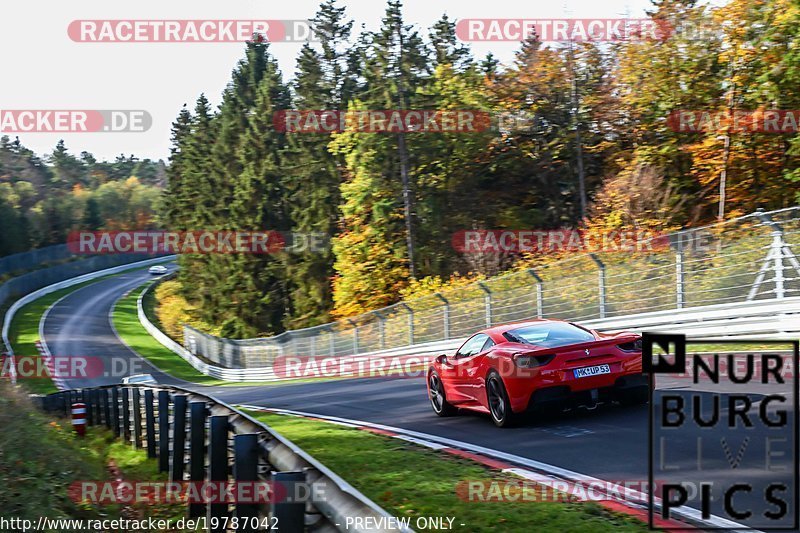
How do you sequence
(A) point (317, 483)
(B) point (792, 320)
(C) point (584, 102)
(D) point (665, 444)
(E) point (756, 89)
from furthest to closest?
(C) point (584, 102) → (E) point (756, 89) → (B) point (792, 320) → (D) point (665, 444) → (A) point (317, 483)

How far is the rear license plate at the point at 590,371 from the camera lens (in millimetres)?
10219

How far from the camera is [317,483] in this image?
16.6 ft

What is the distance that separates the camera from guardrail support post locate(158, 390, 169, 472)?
10.6 meters

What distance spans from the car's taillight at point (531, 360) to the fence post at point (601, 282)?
9837 mm

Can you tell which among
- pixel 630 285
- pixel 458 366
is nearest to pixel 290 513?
pixel 458 366

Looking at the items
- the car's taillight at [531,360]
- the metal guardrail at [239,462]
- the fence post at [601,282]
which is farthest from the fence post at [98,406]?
the fence post at [601,282]

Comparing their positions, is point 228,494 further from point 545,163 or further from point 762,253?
point 545,163

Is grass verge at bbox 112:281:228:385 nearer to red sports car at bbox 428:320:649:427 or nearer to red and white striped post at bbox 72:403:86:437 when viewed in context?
red and white striped post at bbox 72:403:86:437

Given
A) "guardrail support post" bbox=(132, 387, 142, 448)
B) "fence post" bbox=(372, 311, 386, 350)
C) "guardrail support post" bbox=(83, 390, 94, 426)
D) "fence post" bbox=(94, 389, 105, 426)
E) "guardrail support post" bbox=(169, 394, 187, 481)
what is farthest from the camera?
"fence post" bbox=(372, 311, 386, 350)

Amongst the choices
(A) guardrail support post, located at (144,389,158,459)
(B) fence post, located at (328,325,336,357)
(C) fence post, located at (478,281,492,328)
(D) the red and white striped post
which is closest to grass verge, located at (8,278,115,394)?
(B) fence post, located at (328,325,336,357)

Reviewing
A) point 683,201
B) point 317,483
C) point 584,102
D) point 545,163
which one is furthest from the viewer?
point 545,163

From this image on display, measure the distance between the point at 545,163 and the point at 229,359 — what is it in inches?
876

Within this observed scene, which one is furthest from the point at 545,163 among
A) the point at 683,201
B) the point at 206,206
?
the point at 206,206

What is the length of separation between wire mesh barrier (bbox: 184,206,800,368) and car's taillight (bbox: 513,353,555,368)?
610cm
